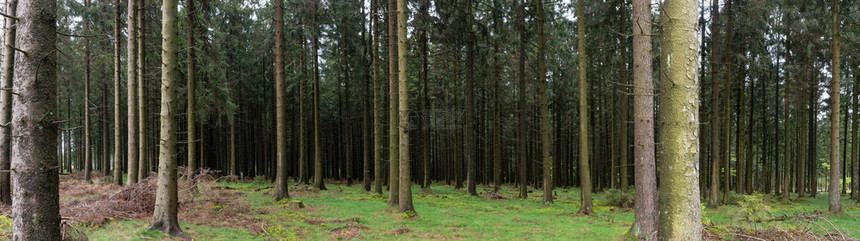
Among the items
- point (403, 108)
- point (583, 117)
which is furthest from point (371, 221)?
point (583, 117)

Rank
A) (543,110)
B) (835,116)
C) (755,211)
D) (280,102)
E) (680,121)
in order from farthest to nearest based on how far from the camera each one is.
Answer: (543,110) → (280,102) → (835,116) → (755,211) → (680,121)

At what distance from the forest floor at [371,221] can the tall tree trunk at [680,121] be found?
2898mm

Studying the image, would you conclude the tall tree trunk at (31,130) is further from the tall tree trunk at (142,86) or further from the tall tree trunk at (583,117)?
the tall tree trunk at (583,117)

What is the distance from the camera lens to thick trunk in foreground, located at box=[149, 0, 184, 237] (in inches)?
312

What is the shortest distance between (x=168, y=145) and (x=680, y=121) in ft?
26.5

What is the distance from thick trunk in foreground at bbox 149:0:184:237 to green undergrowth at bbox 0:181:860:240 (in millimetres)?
361

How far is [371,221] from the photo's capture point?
11.7m

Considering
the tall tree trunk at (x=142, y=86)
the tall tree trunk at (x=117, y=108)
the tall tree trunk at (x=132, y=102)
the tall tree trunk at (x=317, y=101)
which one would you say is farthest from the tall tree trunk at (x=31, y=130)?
the tall tree trunk at (x=317, y=101)

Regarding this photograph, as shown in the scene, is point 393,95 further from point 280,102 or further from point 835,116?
point 835,116

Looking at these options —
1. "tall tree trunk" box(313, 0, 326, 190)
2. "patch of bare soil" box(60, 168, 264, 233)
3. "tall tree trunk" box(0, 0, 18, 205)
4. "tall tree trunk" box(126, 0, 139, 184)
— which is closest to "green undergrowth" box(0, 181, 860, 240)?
"patch of bare soil" box(60, 168, 264, 233)

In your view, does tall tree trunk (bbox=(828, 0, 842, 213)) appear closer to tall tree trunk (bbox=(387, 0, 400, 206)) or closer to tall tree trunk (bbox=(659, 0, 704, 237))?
tall tree trunk (bbox=(387, 0, 400, 206))

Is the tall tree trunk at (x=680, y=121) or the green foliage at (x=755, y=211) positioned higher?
the tall tree trunk at (x=680, y=121)

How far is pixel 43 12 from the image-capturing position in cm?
465

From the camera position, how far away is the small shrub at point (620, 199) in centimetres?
1677
